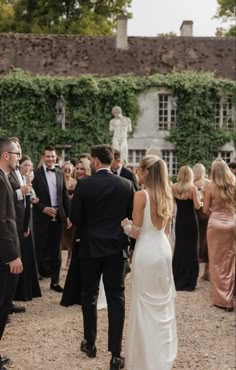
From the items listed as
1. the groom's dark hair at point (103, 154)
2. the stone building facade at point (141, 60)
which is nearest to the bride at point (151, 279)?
the groom's dark hair at point (103, 154)

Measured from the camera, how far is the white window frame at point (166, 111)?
1114 inches

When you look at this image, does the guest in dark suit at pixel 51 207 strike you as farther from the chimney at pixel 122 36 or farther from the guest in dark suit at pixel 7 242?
the chimney at pixel 122 36

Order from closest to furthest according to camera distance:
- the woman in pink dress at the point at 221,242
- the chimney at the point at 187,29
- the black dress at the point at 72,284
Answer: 1. the black dress at the point at 72,284
2. the woman in pink dress at the point at 221,242
3. the chimney at the point at 187,29

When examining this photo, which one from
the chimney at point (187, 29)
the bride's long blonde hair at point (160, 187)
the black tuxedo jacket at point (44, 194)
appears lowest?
the black tuxedo jacket at point (44, 194)

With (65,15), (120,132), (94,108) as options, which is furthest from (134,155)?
(65,15)

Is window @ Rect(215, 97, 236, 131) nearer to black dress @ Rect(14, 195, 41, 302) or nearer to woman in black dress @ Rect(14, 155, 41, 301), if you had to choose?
woman in black dress @ Rect(14, 155, 41, 301)

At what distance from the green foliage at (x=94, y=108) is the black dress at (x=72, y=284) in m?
20.1

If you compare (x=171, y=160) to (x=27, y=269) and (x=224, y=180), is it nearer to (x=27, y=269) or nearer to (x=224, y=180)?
(x=224, y=180)

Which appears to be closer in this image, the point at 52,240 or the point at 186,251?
the point at 52,240

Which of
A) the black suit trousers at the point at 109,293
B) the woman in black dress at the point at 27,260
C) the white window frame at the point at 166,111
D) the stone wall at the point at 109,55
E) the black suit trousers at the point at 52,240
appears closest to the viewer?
the black suit trousers at the point at 109,293

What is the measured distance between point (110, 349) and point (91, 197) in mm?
1529

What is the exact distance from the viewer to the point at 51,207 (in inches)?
332

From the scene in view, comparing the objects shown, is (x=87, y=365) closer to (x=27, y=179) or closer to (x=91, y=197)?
(x=91, y=197)

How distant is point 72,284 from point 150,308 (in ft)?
7.21
